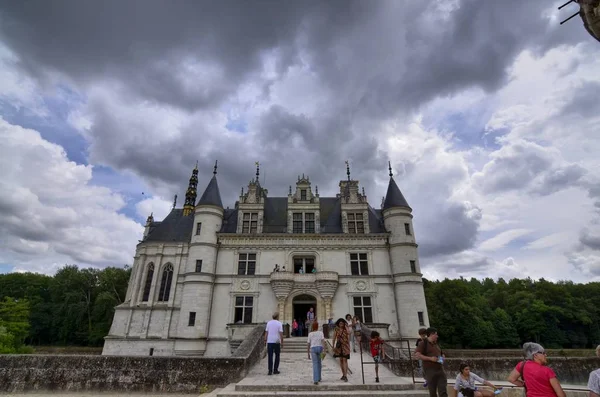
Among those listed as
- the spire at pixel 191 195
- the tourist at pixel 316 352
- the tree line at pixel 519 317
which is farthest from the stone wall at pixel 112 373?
the tree line at pixel 519 317

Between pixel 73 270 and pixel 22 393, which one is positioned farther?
pixel 73 270

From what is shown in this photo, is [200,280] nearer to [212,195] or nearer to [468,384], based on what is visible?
[212,195]

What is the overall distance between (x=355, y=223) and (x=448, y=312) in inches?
1144

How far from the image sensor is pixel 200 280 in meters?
23.4

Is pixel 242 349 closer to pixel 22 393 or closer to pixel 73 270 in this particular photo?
pixel 22 393

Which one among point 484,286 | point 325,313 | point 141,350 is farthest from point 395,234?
point 484,286

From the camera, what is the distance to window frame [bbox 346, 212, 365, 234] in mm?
25781

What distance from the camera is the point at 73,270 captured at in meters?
49.1

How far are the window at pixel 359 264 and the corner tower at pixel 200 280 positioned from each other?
11.2m

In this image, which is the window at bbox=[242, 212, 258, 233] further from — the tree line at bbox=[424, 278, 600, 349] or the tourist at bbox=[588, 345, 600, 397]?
the tree line at bbox=[424, 278, 600, 349]

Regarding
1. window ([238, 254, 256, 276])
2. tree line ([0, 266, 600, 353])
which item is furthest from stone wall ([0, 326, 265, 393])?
tree line ([0, 266, 600, 353])

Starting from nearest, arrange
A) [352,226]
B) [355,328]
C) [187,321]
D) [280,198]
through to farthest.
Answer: [355,328]
[187,321]
[352,226]
[280,198]

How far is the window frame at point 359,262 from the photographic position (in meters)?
24.3

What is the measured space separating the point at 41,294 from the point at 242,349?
5593 cm
